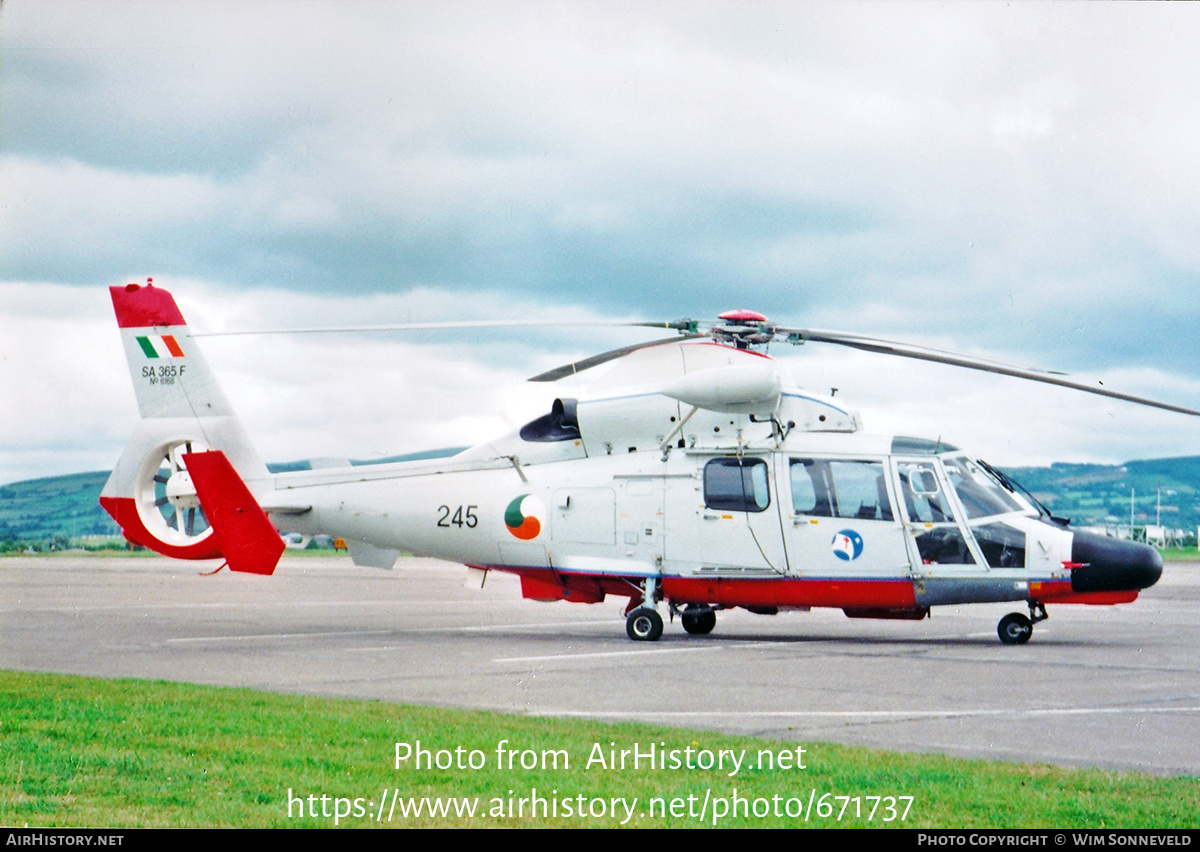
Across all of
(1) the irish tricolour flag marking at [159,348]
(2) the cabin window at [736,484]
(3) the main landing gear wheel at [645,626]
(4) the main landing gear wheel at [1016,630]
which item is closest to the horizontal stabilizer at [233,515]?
(1) the irish tricolour flag marking at [159,348]

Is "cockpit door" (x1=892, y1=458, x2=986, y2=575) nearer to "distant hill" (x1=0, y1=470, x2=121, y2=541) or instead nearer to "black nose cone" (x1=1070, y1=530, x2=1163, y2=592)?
"black nose cone" (x1=1070, y1=530, x2=1163, y2=592)

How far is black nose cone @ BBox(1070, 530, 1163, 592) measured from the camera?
1535 centimetres

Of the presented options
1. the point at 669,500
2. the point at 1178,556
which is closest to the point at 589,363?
the point at 669,500

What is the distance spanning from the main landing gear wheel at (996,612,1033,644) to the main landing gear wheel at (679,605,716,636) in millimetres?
3905

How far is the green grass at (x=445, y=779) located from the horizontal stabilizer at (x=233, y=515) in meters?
7.87

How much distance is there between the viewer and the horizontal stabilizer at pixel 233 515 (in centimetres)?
1711

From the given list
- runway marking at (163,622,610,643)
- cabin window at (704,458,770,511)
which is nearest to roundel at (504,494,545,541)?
runway marking at (163,622,610,643)

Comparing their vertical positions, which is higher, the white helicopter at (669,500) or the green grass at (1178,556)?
the white helicopter at (669,500)

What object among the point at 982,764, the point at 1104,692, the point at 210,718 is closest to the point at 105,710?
the point at 210,718

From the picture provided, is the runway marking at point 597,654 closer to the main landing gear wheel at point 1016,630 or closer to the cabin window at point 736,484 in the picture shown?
the cabin window at point 736,484

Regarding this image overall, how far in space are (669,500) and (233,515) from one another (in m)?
6.02

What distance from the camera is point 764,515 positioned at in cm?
1630

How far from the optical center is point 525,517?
1731 centimetres

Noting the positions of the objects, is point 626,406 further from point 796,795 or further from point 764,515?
point 796,795
